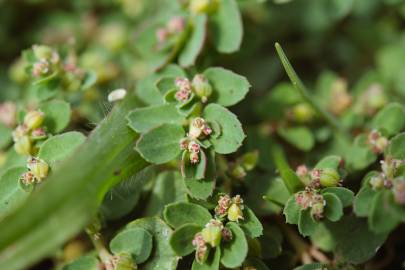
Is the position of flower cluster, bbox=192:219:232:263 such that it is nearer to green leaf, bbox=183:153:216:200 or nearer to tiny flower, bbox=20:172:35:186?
green leaf, bbox=183:153:216:200

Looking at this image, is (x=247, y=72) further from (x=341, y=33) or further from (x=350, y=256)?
(x=350, y=256)

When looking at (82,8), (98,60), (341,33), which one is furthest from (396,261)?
(82,8)

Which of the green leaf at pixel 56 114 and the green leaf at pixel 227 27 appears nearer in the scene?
the green leaf at pixel 56 114

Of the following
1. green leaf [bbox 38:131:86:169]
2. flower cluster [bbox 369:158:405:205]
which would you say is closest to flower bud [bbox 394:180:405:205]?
flower cluster [bbox 369:158:405:205]

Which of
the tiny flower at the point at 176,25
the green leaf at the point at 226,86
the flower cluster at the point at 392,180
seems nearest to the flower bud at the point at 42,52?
the tiny flower at the point at 176,25

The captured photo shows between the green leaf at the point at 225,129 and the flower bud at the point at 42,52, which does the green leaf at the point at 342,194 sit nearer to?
the green leaf at the point at 225,129

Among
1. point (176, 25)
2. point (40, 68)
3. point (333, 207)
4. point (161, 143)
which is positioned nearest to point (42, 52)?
point (40, 68)
